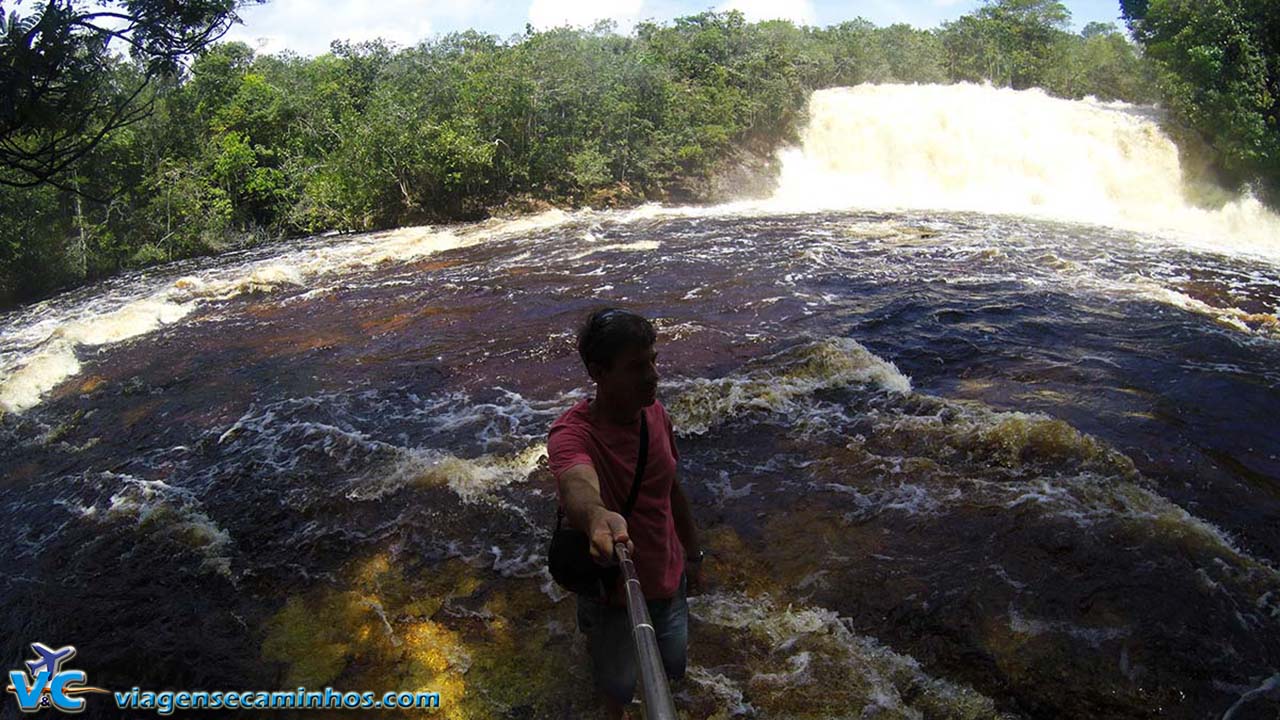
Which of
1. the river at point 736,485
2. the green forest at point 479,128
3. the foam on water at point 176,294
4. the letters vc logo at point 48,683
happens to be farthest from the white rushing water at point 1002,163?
the letters vc logo at point 48,683

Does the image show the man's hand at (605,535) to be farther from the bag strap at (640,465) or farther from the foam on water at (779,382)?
the foam on water at (779,382)

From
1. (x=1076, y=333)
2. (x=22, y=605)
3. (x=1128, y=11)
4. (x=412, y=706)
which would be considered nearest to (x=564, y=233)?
(x=1076, y=333)

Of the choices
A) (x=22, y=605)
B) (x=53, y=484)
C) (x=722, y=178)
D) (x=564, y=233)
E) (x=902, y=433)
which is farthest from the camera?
(x=722, y=178)

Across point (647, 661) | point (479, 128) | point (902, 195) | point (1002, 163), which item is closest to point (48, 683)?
point (647, 661)

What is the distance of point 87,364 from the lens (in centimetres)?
978

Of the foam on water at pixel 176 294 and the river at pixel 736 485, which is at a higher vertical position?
the foam on water at pixel 176 294

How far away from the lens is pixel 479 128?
21234mm

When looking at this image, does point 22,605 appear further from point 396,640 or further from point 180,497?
point 396,640

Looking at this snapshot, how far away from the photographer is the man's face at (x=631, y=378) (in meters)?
2.13

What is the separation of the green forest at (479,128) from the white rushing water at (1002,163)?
1.17 metres

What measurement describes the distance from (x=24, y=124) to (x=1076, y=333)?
10.3 meters

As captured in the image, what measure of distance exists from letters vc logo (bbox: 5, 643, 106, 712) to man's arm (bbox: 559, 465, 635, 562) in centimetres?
341

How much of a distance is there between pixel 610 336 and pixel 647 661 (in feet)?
3.25

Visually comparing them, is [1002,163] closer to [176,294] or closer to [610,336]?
[176,294]
